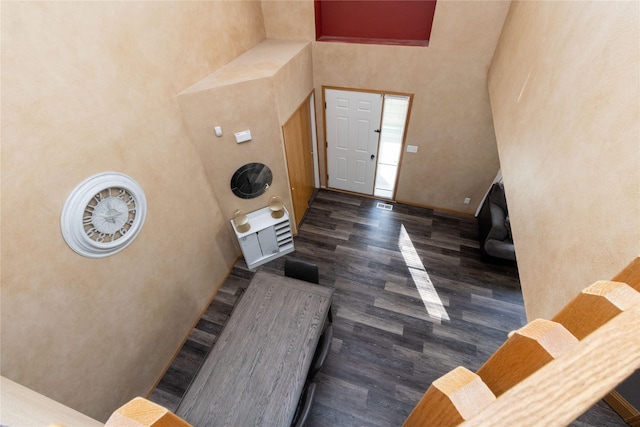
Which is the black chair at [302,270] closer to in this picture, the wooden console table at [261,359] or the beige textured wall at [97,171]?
the wooden console table at [261,359]

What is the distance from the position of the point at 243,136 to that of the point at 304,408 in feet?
9.56

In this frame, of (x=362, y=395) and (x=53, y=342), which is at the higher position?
(x=53, y=342)

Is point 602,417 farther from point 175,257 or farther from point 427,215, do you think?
point 175,257

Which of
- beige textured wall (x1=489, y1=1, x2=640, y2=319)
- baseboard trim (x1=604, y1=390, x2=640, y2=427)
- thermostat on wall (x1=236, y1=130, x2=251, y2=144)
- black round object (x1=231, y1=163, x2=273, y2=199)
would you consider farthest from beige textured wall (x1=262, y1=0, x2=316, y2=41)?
baseboard trim (x1=604, y1=390, x2=640, y2=427)

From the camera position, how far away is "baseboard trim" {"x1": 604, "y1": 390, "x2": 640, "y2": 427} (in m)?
2.79

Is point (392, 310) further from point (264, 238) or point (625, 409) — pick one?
point (625, 409)

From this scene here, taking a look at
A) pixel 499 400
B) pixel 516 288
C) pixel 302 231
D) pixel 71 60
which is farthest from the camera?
pixel 302 231

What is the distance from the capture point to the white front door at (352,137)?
461 cm

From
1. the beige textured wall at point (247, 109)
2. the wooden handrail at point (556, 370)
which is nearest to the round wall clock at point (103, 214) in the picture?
the beige textured wall at point (247, 109)

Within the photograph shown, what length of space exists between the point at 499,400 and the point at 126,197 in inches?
118

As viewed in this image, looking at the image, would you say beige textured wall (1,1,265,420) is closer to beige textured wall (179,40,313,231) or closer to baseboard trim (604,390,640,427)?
beige textured wall (179,40,313,231)

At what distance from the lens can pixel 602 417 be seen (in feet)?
9.56

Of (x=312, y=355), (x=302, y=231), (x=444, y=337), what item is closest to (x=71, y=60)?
(x=312, y=355)

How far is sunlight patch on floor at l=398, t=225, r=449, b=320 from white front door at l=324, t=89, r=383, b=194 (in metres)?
1.31
